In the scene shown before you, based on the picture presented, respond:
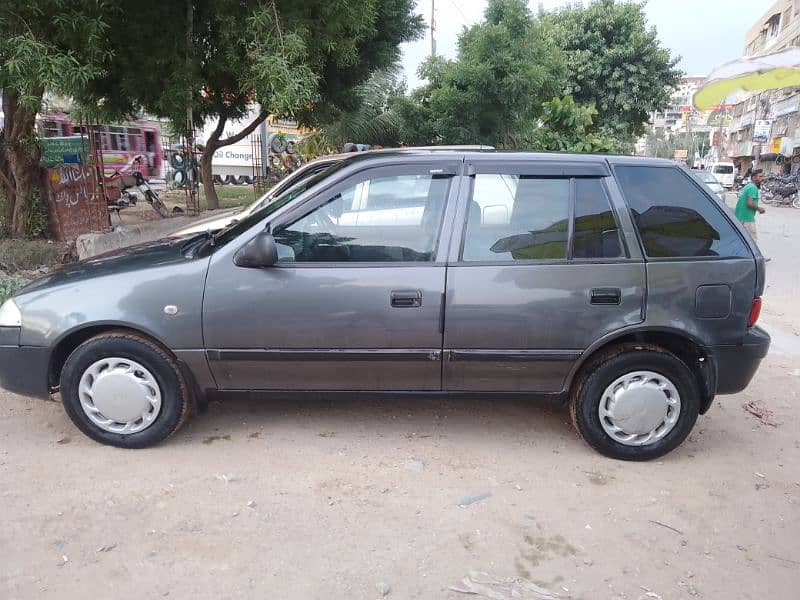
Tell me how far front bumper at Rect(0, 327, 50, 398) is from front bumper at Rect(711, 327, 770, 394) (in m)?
3.73

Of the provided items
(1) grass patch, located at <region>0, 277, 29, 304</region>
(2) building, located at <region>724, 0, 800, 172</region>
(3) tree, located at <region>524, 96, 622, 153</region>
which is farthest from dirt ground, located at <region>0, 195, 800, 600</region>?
(2) building, located at <region>724, 0, 800, 172</region>

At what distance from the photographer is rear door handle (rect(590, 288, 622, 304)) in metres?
3.29

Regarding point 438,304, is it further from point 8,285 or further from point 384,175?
point 8,285

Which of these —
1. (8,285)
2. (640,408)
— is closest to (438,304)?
(640,408)

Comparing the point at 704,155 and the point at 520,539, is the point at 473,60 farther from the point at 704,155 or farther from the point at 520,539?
the point at 704,155

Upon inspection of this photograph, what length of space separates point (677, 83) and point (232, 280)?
75.7 ft

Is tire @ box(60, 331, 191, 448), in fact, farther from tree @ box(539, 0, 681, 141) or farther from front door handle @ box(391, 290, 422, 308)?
tree @ box(539, 0, 681, 141)

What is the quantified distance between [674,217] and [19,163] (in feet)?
29.5

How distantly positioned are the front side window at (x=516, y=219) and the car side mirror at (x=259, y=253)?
1.04m

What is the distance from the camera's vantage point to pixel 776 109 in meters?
38.8

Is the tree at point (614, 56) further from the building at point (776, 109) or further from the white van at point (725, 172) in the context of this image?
the white van at point (725, 172)

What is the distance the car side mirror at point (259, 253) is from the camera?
10.4 ft

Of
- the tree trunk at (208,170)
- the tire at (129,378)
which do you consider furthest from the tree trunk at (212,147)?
the tire at (129,378)

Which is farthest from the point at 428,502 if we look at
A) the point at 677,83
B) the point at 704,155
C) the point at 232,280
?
the point at 704,155
